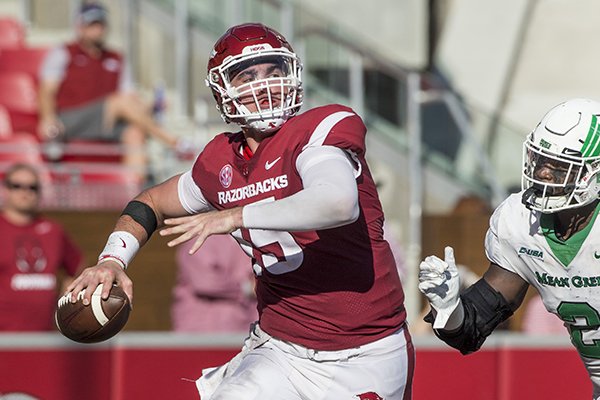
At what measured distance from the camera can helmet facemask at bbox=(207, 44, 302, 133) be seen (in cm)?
476

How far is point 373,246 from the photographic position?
15.7 feet

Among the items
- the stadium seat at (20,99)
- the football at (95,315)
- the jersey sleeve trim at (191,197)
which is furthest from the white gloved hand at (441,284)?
the stadium seat at (20,99)

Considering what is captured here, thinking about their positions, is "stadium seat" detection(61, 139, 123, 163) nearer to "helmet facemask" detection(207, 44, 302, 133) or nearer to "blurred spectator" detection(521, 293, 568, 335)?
"blurred spectator" detection(521, 293, 568, 335)

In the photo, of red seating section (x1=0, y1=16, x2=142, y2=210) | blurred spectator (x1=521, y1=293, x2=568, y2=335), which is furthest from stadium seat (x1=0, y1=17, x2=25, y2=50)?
blurred spectator (x1=521, y1=293, x2=568, y2=335)

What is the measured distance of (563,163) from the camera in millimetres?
4555

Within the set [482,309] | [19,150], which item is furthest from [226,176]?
[19,150]

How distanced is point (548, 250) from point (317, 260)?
812mm

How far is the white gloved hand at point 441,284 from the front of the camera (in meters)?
4.54

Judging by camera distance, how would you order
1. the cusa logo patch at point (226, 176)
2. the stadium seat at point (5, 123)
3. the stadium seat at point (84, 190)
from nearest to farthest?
1. the cusa logo patch at point (226, 176)
2. the stadium seat at point (84, 190)
3. the stadium seat at point (5, 123)

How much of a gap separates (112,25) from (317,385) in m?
6.46

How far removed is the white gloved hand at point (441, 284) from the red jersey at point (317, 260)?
231 millimetres

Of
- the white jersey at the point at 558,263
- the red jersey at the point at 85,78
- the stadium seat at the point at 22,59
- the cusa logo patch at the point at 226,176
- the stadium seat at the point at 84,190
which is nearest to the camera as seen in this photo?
the white jersey at the point at 558,263

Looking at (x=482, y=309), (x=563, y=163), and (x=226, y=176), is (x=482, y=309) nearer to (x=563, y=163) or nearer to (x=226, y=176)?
(x=563, y=163)

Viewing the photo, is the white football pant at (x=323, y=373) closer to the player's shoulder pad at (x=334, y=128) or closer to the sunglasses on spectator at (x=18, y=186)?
the player's shoulder pad at (x=334, y=128)
